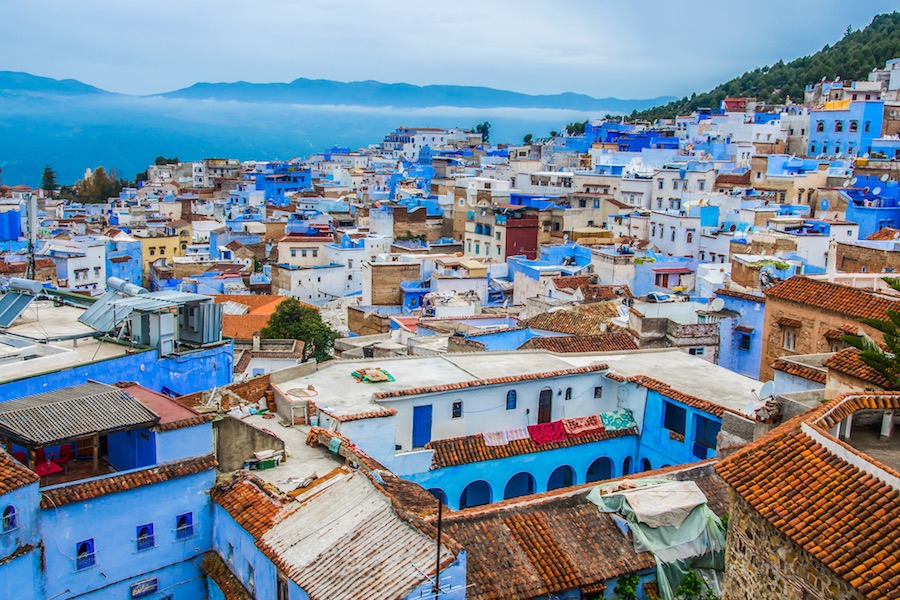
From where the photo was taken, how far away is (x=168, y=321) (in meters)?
16.2

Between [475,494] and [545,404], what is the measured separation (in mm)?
2644

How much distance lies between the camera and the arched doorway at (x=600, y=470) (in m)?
18.6

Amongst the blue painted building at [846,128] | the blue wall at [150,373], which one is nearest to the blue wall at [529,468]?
the blue wall at [150,373]

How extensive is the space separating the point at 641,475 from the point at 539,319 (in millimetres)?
12659

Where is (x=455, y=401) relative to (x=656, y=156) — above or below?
below

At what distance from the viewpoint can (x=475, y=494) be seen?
17250 mm

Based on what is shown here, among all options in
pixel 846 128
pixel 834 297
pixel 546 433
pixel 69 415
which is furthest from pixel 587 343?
pixel 846 128

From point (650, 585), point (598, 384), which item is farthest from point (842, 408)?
point (598, 384)

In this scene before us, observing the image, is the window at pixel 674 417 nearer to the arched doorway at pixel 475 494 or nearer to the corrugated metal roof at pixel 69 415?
the arched doorway at pixel 475 494

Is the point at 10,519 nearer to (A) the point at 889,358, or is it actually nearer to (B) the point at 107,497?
(B) the point at 107,497

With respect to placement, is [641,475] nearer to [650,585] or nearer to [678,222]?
[650,585]

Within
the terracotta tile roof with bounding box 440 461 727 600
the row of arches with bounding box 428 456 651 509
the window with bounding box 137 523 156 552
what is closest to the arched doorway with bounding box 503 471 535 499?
the row of arches with bounding box 428 456 651 509

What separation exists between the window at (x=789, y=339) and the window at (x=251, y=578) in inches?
568

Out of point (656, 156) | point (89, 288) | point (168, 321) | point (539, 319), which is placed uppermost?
point (656, 156)
